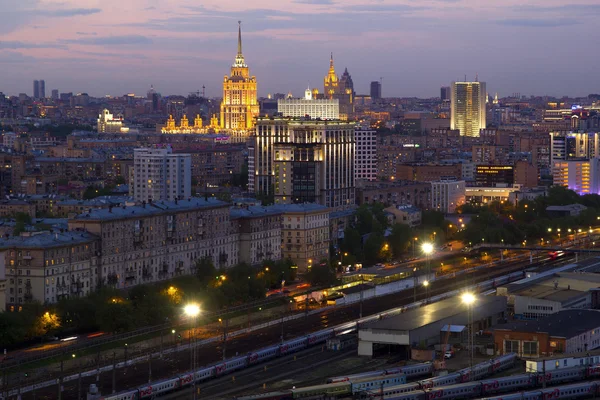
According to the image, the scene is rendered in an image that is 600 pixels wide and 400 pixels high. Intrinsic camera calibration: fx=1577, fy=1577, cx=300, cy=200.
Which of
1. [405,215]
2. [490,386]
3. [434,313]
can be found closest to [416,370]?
[490,386]

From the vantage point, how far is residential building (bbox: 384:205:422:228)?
69250 millimetres

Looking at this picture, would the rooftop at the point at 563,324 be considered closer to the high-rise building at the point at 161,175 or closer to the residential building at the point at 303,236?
the residential building at the point at 303,236

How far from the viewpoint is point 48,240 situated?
4447cm

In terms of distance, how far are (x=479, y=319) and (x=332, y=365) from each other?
19.3ft

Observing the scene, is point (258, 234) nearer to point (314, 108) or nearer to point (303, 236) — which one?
point (303, 236)

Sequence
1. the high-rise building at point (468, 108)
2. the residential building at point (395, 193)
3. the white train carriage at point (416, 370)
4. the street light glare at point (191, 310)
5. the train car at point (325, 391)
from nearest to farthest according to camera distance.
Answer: the train car at point (325, 391)
the white train carriage at point (416, 370)
the street light glare at point (191, 310)
the residential building at point (395, 193)
the high-rise building at point (468, 108)

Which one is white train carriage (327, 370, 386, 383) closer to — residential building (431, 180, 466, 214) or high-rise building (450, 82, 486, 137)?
residential building (431, 180, 466, 214)

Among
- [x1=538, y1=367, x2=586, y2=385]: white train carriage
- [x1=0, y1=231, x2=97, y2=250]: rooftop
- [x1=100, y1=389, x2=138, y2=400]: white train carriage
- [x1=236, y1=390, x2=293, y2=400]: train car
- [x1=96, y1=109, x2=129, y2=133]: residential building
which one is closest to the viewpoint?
[x1=100, y1=389, x2=138, y2=400]: white train carriage

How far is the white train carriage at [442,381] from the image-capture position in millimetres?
33716

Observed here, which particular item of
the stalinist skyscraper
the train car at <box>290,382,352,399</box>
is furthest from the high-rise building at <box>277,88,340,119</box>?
the train car at <box>290,382,352,399</box>

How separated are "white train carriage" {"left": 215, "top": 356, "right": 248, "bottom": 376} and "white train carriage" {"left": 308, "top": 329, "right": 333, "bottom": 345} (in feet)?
10.3

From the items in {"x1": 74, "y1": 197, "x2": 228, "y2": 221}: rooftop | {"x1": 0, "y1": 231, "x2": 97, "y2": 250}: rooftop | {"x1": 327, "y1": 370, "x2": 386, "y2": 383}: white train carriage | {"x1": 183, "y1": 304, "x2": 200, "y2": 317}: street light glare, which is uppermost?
{"x1": 74, "y1": 197, "x2": 228, "y2": 221}: rooftop

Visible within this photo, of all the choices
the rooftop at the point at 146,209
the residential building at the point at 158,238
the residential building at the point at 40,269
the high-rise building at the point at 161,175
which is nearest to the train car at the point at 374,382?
the residential building at the point at 40,269

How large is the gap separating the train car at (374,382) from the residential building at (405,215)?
113 feet
